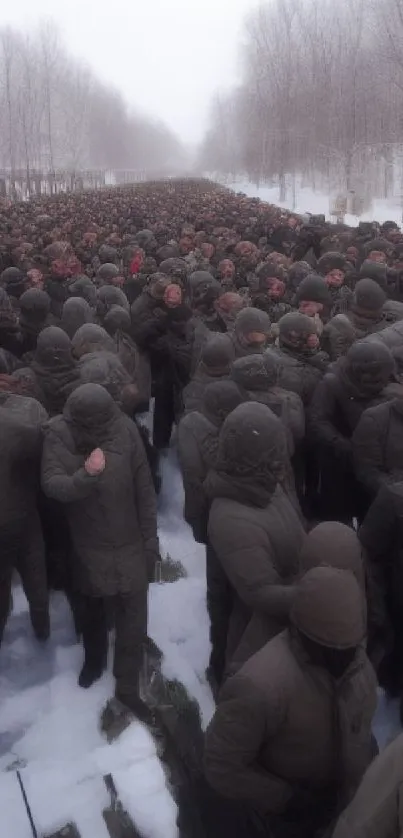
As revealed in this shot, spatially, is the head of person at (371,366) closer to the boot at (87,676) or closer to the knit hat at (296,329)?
the knit hat at (296,329)

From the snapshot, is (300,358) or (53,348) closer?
(53,348)

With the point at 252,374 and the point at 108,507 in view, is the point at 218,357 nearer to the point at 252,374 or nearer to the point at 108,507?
the point at 252,374

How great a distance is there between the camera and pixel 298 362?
3996 mm

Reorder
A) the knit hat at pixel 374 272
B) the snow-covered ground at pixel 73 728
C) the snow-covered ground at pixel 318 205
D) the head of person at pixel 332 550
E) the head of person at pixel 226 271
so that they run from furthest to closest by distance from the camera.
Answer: the snow-covered ground at pixel 318 205, the head of person at pixel 226 271, the knit hat at pixel 374 272, the snow-covered ground at pixel 73 728, the head of person at pixel 332 550

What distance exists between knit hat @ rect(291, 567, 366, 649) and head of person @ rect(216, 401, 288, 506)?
23.8 inches

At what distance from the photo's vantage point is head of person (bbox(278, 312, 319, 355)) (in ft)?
12.9

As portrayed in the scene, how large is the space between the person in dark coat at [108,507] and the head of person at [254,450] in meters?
0.67

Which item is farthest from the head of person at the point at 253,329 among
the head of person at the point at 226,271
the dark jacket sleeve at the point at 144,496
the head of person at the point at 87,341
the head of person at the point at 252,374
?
the head of person at the point at 226,271

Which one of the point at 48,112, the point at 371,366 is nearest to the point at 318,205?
the point at 48,112

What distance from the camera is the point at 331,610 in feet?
5.59

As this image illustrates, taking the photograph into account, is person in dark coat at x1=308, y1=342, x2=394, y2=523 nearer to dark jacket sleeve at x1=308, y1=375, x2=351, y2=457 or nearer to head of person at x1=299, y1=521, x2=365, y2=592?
dark jacket sleeve at x1=308, y1=375, x2=351, y2=457

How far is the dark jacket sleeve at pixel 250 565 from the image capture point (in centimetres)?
226

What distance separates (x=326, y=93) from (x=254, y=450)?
40.1 m

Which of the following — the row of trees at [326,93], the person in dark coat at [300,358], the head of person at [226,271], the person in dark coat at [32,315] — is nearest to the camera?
the person in dark coat at [300,358]
